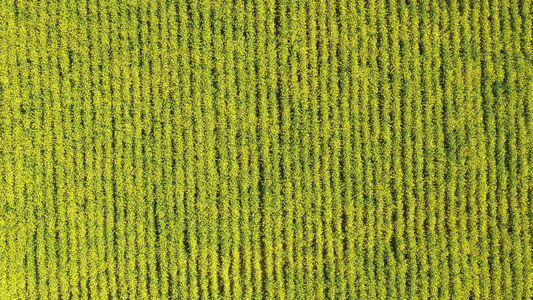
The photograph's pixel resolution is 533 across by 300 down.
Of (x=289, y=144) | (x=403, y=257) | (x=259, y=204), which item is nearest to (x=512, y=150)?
(x=403, y=257)

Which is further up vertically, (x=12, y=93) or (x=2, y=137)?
(x=12, y=93)

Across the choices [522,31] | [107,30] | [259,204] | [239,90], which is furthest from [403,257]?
[107,30]

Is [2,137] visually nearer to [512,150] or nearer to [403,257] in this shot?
[403,257]

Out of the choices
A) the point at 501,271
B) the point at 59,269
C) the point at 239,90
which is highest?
the point at 239,90

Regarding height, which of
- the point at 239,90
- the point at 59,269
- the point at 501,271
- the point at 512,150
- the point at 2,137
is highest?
the point at 239,90

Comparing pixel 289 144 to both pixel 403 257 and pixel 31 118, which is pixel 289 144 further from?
pixel 31 118

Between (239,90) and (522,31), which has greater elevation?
(522,31)
